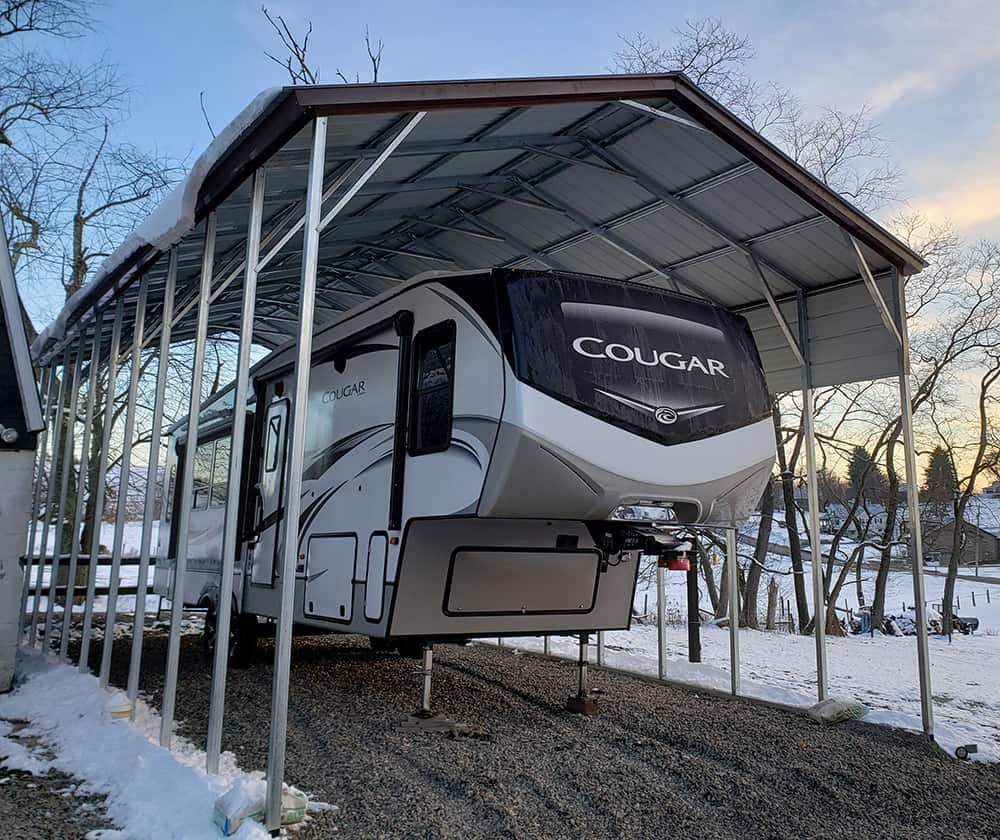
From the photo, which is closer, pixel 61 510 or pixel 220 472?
pixel 61 510

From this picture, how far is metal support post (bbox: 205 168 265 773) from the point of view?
4301 mm

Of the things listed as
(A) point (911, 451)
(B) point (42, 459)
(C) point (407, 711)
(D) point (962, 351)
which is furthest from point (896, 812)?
(D) point (962, 351)

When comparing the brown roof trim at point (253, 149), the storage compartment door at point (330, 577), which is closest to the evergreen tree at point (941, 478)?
the storage compartment door at point (330, 577)

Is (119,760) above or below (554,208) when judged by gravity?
below

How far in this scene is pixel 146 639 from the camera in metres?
10.6

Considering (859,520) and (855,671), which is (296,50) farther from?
(859,520)

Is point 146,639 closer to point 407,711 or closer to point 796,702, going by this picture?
point 407,711

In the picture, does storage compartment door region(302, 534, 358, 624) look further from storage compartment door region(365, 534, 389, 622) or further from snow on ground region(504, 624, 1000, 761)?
snow on ground region(504, 624, 1000, 761)

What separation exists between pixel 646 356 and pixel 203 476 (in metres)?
5.98

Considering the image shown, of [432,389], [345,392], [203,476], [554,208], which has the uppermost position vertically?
[554,208]

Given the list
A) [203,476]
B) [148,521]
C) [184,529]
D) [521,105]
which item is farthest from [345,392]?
[203,476]

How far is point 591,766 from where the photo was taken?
5.10 meters

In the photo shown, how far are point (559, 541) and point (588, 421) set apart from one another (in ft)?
4.68

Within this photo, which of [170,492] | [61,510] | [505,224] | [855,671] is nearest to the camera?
[61,510]
